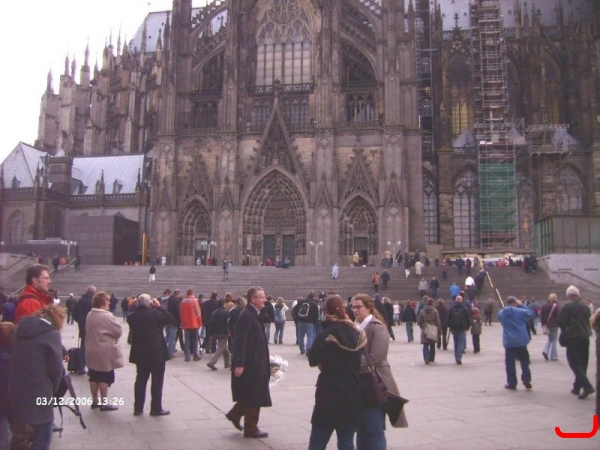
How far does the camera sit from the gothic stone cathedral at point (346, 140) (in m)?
45.0

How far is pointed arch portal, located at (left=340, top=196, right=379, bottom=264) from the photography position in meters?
44.7

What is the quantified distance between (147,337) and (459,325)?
8.01 m

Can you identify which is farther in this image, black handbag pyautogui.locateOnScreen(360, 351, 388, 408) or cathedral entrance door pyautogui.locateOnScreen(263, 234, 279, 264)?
cathedral entrance door pyautogui.locateOnScreen(263, 234, 279, 264)

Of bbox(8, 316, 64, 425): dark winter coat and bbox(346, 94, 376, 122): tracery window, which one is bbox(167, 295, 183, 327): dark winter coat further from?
bbox(346, 94, 376, 122): tracery window

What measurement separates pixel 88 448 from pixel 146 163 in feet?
170

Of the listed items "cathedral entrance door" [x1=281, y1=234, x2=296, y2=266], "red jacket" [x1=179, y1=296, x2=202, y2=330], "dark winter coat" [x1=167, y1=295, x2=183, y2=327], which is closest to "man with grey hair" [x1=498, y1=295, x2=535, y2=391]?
"red jacket" [x1=179, y1=296, x2=202, y2=330]

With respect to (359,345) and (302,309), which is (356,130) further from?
(359,345)

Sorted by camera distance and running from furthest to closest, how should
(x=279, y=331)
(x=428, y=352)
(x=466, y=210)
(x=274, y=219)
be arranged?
(x=466, y=210) < (x=274, y=219) < (x=279, y=331) < (x=428, y=352)

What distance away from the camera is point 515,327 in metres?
11.0

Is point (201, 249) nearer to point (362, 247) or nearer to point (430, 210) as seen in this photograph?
point (362, 247)

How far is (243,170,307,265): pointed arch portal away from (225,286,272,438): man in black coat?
3870cm

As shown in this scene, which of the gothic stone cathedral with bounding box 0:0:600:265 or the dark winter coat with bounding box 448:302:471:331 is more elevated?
the gothic stone cathedral with bounding box 0:0:600:265

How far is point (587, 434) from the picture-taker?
7.45 metres

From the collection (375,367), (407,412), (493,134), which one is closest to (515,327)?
(407,412)
